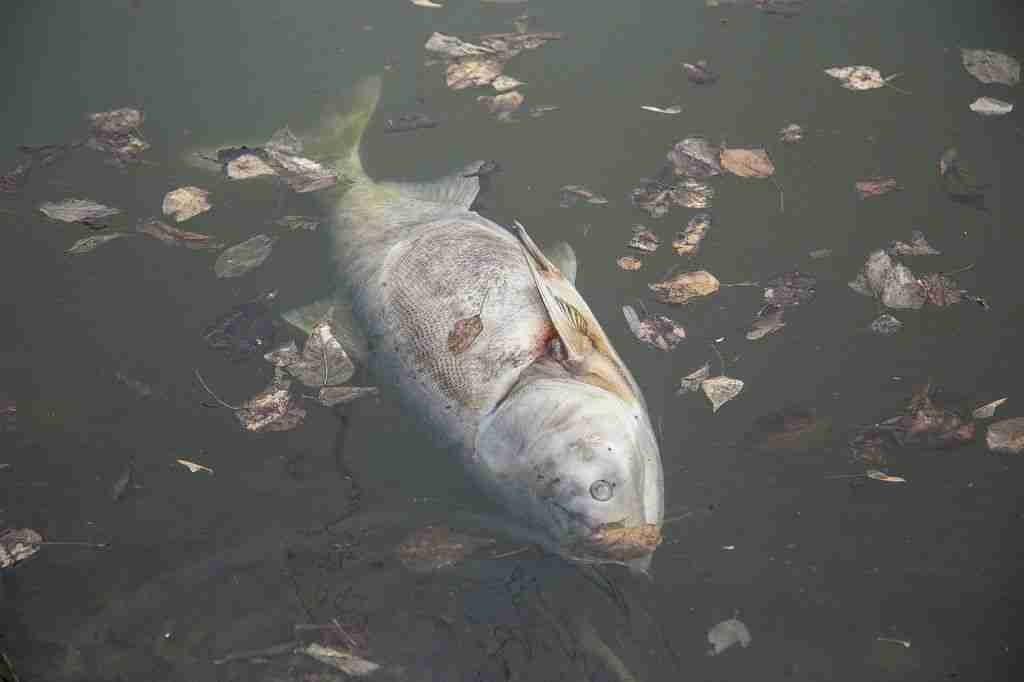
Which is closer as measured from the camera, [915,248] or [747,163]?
[915,248]

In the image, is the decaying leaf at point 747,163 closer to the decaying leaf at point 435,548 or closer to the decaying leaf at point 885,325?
the decaying leaf at point 885,325

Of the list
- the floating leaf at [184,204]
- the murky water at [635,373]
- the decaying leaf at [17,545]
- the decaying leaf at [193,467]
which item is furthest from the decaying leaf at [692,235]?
the decaying leaf at [17,545]

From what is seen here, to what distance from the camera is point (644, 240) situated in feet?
14.6

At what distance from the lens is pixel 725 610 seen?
9.46 feet

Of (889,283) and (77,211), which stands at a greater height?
(889,283)

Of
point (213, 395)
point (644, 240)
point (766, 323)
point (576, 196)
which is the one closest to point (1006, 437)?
point (766, 323)

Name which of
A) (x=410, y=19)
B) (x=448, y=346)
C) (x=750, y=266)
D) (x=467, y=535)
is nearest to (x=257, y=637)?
(x=467, y=535)

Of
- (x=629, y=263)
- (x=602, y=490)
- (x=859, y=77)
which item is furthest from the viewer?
(x=859, y=77)

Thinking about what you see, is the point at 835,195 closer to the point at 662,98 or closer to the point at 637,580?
the point at 662,98

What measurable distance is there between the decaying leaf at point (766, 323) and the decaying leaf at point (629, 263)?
0.73m

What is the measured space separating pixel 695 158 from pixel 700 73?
3.93 ft

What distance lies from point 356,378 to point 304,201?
5.79 ft

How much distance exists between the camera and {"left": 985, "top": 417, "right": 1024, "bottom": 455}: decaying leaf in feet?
10.6

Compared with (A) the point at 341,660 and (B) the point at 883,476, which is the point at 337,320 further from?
(B) the point at 883,476
